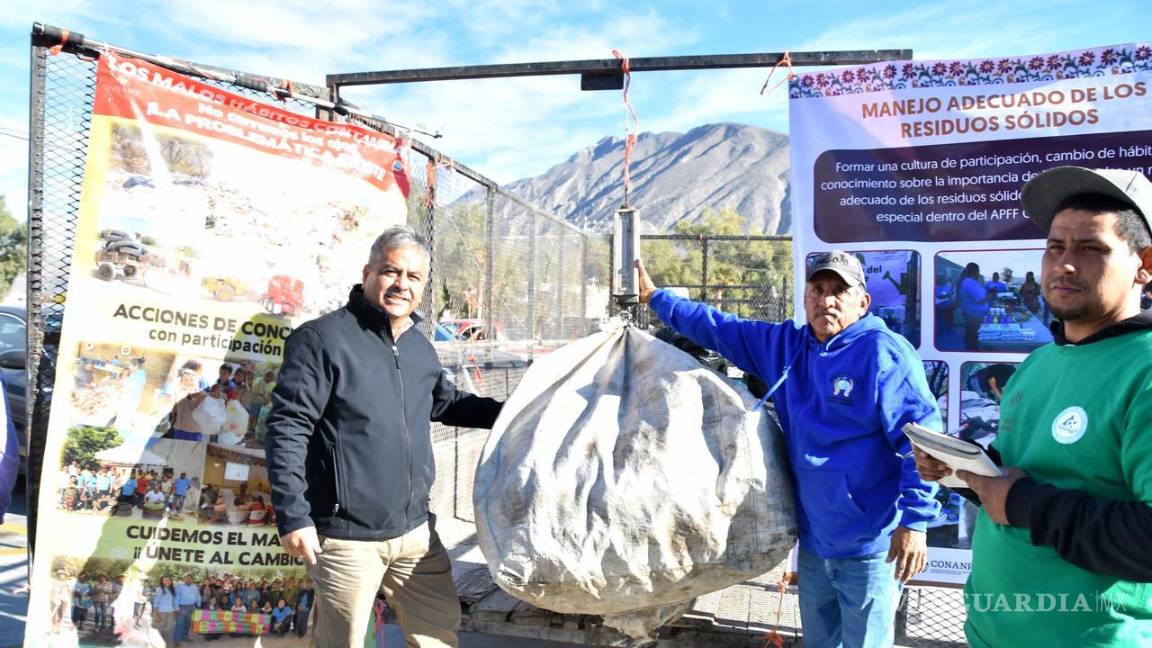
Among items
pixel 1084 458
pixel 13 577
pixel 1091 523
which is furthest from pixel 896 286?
pixel 13 577

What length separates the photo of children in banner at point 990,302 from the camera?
306 centimetres

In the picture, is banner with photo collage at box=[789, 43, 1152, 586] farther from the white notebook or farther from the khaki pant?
the khaki pant

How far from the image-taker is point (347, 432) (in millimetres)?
2508

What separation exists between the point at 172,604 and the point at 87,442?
68cm

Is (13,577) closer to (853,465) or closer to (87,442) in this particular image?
(87,442)

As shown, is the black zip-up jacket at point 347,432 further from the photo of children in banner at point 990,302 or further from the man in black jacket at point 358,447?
the photo of children in banner at point 990,302

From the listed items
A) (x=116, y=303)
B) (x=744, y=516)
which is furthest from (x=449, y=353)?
(x=744, y=516)

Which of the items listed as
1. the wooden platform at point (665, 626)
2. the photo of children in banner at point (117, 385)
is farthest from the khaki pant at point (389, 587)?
the photo of children in banner at point (117, 385)

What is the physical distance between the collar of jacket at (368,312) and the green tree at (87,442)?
3.30 ft

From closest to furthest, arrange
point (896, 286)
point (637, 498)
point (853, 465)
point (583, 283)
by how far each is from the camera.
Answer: point (637, 498) → point (853, 465) → point (896, 286) → point (583, 283)

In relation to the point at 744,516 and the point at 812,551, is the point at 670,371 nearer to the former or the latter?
the point at 744,516

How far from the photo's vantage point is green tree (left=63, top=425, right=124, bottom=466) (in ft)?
8.87

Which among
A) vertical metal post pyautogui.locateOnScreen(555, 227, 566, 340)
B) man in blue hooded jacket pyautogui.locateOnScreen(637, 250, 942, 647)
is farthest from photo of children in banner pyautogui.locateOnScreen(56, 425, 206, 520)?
vertical metal post pyautogui.locateOnScreen(555, 227, 566, 340)

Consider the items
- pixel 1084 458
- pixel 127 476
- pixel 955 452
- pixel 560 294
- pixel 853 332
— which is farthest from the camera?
pixel 560 294
